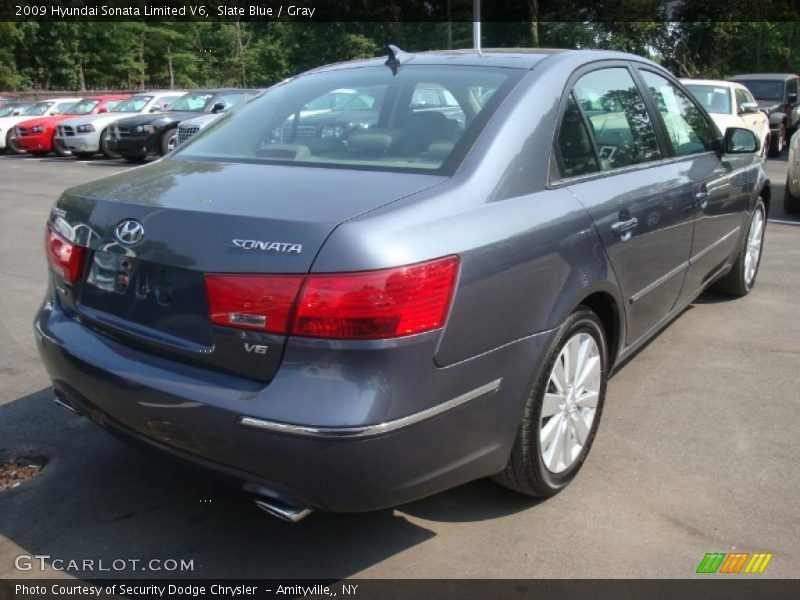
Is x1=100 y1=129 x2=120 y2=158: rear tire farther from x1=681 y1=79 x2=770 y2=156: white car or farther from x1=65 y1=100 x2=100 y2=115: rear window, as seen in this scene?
x1=681 y1=79 x2=770 y2=156: white car

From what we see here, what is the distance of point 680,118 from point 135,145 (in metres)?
14.6

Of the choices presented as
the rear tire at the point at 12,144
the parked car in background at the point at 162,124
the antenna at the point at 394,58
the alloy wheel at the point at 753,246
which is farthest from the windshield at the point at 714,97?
the rear tire at the point at 12,144

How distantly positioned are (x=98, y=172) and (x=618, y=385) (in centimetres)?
1409

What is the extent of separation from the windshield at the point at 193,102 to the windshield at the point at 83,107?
4.22m

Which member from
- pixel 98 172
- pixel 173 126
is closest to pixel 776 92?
pixel 173 126

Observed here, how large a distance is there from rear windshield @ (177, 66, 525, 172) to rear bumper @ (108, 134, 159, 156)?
44.4ft

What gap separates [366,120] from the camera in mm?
3166

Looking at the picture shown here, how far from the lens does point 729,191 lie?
15.3ft

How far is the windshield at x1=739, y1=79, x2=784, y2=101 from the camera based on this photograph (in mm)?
17431

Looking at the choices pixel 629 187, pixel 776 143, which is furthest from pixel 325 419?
pixel 776 143

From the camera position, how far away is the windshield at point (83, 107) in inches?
809

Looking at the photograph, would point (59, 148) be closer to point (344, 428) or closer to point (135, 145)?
point (135, 145)

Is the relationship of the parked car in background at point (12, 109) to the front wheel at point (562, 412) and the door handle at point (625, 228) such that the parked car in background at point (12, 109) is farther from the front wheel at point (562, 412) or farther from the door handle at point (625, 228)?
the front wheel at point (562, 412)

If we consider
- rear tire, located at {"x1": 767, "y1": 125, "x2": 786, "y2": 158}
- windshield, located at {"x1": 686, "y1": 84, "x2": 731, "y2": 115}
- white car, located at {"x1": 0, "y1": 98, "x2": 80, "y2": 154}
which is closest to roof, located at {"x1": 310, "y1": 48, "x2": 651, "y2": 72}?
windshield, located at {"x1": 686, "y1": 84, "x2": 731, "y2": 115}
